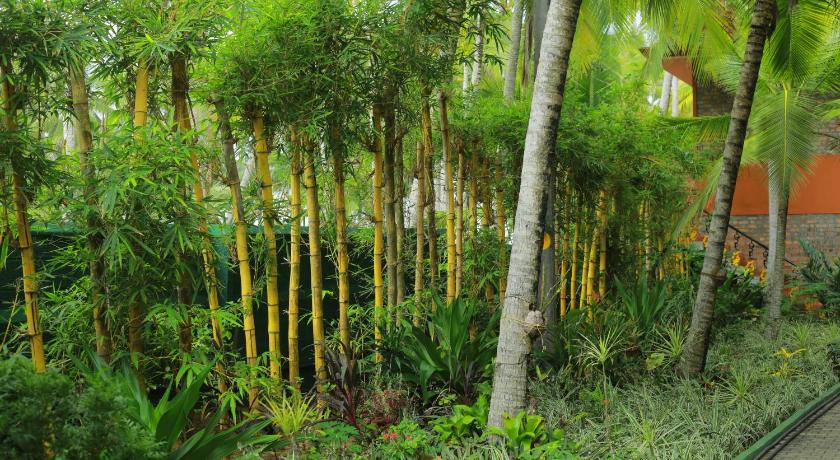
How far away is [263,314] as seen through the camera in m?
7.68

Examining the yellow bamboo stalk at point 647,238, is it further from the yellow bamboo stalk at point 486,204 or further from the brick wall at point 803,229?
the brick wall at point 803,229

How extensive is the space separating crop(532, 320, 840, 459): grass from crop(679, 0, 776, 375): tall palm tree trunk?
0.37m

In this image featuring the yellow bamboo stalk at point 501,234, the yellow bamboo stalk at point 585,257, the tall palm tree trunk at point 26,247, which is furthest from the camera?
the yellow bamboo stalk at point 585,257

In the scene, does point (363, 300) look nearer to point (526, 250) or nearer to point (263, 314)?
point (263, 314)

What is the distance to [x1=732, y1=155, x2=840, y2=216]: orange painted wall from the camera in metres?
15.0

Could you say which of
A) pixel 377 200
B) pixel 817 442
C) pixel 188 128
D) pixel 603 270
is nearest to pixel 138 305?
pixel 188 128

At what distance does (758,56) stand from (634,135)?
233cm

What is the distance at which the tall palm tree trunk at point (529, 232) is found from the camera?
503 centimetres

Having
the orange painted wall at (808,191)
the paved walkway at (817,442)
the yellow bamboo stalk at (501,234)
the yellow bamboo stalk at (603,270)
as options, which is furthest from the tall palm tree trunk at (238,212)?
the orange painted wall at (808,191)

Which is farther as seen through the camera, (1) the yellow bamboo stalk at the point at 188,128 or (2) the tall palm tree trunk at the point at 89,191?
(1) the yellow bamboo stalk at the point at 188,128

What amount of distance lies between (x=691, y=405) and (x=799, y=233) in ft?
33.5

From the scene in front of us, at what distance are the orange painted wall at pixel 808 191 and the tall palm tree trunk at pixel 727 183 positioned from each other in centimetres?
810

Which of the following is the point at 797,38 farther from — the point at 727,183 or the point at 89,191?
the point at 89,191

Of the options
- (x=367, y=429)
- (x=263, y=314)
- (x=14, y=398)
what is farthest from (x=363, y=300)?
(x=14, y=398)
